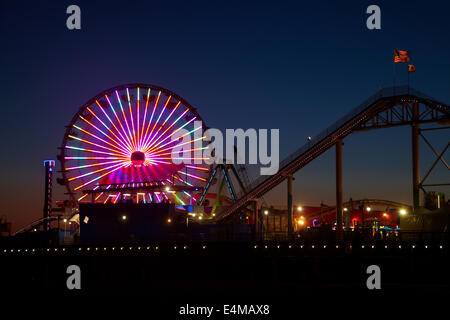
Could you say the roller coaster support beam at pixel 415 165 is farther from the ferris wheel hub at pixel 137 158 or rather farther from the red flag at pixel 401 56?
the ferris wheel hub at pixel 137 158

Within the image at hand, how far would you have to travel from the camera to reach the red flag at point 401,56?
54.7 m

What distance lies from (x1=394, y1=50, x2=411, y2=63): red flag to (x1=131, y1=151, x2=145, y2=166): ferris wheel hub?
30.8 metres

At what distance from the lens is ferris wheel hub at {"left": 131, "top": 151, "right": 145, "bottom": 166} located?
67625mm

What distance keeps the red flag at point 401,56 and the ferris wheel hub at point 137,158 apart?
101ft

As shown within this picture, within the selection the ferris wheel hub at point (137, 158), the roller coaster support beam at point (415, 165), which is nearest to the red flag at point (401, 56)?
the roller coaster support beam at point (415, 165)

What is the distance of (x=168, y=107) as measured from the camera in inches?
2803

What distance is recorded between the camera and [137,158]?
2665 inches

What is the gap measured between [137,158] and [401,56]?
31890mm

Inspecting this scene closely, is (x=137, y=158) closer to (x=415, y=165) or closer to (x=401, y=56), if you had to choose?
(x=415, y=165)

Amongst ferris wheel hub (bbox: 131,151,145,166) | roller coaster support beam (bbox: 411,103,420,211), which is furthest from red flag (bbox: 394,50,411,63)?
ferris wheel hub (bbox: 131,151,145,166)

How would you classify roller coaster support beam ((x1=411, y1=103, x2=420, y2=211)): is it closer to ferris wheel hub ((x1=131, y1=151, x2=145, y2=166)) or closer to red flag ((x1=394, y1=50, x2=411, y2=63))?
red flag ((x1=394, y1=50, x2=411, y2=63))

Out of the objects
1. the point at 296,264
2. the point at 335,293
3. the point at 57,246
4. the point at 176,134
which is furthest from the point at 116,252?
the point at 176,134

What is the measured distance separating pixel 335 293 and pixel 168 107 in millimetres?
36372
